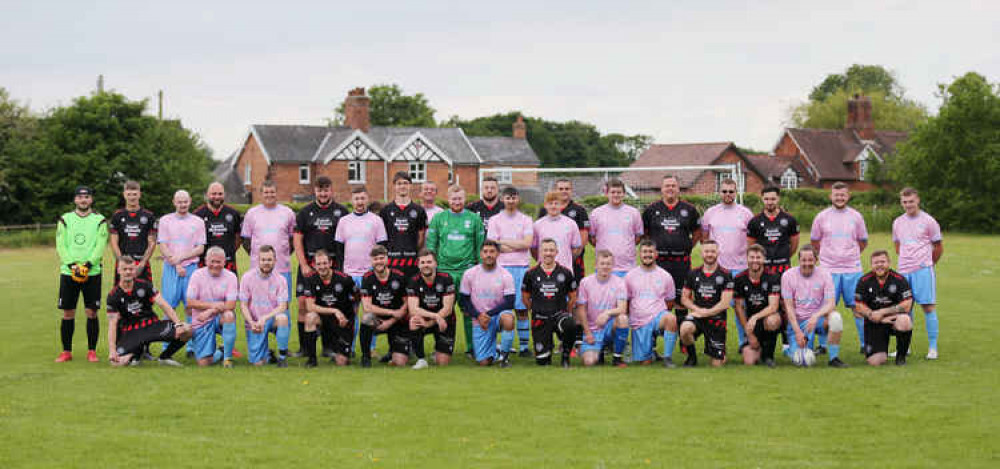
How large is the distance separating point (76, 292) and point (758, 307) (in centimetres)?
718

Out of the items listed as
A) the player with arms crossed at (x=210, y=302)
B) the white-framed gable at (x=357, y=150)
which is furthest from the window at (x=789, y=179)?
the player with arms crossed at (x=210, y=302)

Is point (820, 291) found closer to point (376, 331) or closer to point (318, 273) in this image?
point (376, 331)

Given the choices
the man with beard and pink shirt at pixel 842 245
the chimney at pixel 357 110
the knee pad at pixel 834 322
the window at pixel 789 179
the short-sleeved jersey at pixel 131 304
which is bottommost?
the knee pad at pixel 834 322

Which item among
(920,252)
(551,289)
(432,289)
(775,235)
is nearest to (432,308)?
(432,289)

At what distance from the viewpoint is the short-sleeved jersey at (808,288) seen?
9164 millimetres

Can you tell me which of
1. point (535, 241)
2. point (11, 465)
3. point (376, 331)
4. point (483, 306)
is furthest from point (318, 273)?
point (11, 465)

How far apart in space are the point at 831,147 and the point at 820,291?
57207 mm

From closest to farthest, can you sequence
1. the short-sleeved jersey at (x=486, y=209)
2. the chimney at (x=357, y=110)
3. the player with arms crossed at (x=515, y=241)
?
the player with arms crossed at (x=515, y=241) < the short-sleeved jersey at (x=486, y=209) < the chimney at (x=357, y=110)

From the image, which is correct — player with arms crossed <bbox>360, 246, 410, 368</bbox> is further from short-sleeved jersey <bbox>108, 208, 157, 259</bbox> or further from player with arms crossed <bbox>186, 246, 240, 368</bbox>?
short-sleeved jersey <bbox>108, 208, 157, 259</bbox>

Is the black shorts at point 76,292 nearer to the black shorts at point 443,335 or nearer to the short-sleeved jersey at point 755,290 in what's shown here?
the black shorts at point 443,335

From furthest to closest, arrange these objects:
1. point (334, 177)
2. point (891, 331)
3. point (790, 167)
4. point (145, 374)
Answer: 1. point (790, 167)
2. point (334, 177)
3. point (891, 331)
4. point (145, 374)

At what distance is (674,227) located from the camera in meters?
9.91

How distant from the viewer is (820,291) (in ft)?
30.1

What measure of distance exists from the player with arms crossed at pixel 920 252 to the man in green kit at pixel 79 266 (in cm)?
863
